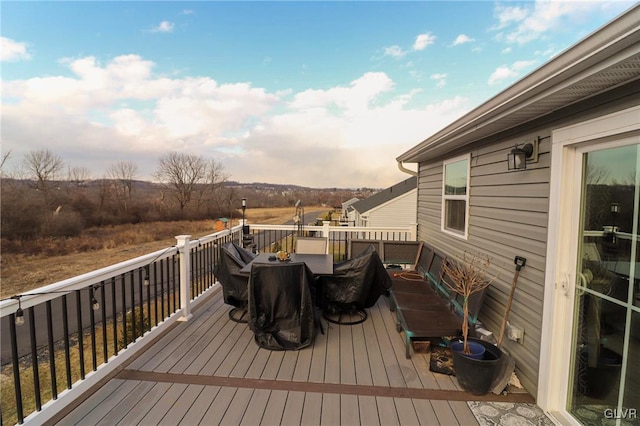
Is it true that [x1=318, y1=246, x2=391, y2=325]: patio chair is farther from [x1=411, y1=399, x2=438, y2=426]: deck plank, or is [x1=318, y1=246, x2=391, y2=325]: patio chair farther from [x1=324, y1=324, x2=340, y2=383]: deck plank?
[x1=411, y1=399, x2=438, y2=426]: deck plank

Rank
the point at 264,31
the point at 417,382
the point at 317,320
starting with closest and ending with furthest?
the point at 417,382, the point at 317,320, the point at 264,31

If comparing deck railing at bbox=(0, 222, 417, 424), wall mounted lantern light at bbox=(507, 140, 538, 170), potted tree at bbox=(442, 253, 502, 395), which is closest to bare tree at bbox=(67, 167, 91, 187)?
deck railing at bbox=(0, 222, 417, 424)

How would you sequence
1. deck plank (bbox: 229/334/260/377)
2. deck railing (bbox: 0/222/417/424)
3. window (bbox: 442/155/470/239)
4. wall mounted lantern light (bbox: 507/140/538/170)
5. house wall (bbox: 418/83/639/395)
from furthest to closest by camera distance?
1. window (bbox: 442/155/470/239)
2. deck plank (bbox: 229/334/260/377)
3. wall mounted lantern light (bbox: 507/140/538/170)
4. house wall (bbox: 418/83/639/395)
5. deck railing (bbox: 0/222/417/424)

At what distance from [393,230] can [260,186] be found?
34740mm

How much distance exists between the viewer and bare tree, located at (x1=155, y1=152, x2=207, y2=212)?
1166 inches

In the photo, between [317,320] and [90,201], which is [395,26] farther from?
[90,201]

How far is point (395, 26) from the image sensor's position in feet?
24.1

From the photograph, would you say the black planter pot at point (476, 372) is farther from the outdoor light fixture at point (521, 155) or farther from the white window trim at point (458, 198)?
the white window trim at point (458, 198)

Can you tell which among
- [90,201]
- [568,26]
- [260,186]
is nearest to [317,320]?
[568,26]

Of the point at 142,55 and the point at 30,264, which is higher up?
the point at 142,55

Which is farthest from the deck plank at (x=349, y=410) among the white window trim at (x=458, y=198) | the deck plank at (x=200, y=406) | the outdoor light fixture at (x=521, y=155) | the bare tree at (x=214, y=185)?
the bare tree at (x=214, y=185)

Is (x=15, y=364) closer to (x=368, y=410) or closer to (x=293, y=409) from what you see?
(x=293, y=409)

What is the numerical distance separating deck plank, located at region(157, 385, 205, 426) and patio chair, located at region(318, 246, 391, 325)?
1575 millimetres

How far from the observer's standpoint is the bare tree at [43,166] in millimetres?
21875
